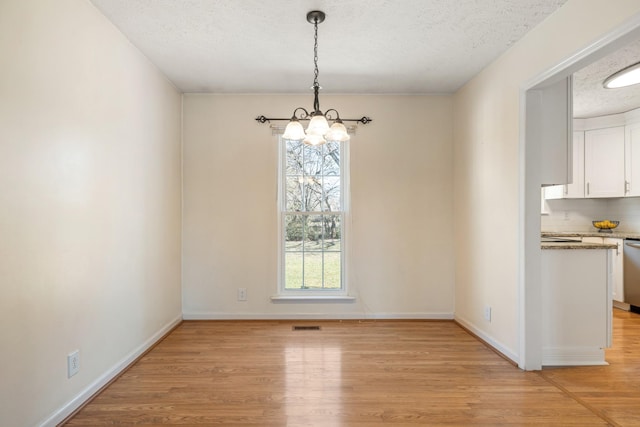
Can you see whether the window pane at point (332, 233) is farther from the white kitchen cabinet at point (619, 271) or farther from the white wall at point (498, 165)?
the white kitchen cabinet at point (619, 271)

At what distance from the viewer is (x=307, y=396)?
231cm

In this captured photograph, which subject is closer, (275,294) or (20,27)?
(20,27)

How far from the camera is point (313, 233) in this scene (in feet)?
13.3

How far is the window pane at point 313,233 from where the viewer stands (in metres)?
4.04

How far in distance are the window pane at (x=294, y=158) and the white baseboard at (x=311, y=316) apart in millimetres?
1650

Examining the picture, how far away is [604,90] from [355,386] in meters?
4.07

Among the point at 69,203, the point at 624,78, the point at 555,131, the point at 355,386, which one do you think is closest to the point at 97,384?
the point at 69,203

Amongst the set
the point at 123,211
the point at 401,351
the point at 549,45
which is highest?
the point at 549,45

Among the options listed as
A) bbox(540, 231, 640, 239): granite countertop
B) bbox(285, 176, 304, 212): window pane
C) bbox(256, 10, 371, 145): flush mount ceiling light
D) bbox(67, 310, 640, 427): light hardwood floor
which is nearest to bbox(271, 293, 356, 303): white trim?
bbox(67, 310, 640, 427): light hardwood floor

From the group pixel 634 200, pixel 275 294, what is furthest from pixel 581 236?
pixel 275 294

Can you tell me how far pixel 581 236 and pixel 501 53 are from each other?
3.15 metres

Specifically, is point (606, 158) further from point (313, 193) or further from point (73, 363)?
point (73, 363)

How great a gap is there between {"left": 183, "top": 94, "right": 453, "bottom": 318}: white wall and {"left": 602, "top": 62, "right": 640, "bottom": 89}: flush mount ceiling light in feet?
4.89

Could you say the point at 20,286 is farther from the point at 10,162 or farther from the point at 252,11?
the point at 252,11
